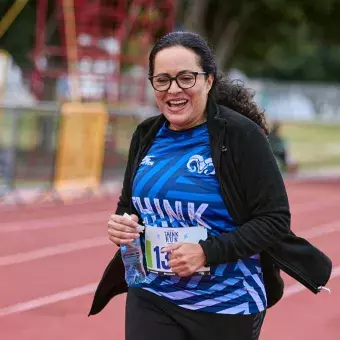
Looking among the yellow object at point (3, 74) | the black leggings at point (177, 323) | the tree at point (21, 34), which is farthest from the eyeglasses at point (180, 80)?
the tree at point (21, 34)

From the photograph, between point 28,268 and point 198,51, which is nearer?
point 198,51

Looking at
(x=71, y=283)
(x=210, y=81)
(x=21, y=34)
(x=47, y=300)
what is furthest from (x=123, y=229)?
Result: (x=21, y=34)

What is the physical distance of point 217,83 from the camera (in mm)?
3340

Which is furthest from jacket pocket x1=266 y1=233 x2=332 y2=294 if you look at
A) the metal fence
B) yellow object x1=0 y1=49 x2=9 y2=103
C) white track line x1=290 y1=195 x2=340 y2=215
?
yellow object x1=0 y1=49 x2=9 y2=103

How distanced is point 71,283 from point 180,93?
5071mm

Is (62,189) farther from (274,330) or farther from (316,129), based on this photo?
(316,129)

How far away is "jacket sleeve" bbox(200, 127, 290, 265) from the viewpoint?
3.00 m

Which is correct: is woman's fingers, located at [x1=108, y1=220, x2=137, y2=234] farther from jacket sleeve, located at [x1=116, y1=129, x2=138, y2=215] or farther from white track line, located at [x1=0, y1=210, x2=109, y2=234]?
white track line, located at [x1=0, y1=210, x2=109, y2=234]

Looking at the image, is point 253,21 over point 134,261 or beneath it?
beneath

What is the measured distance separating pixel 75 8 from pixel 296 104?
94.8 feet

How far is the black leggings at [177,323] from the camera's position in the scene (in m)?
3.13

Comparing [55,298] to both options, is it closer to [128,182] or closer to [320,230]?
[128,182]

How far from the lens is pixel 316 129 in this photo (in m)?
43.2

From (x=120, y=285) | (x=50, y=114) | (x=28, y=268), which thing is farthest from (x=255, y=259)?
(x=50, y=114)
